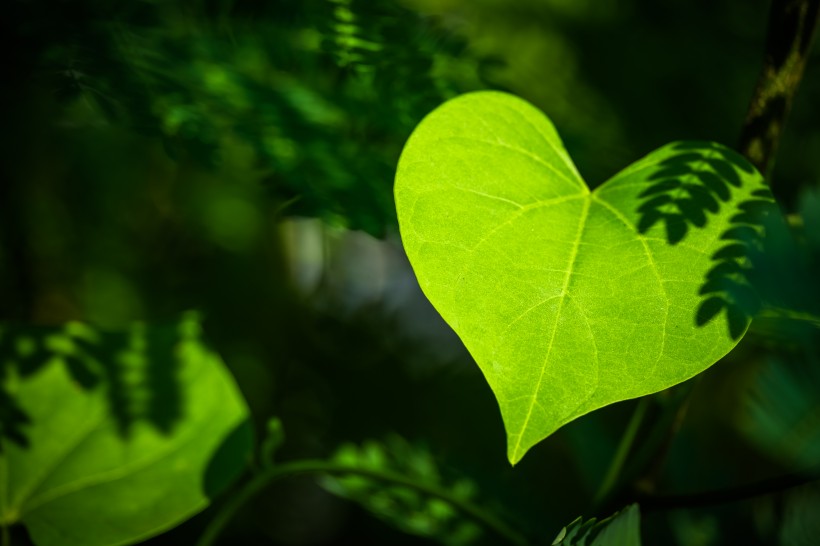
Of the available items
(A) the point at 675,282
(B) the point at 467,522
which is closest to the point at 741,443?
(B) the point at 467,522

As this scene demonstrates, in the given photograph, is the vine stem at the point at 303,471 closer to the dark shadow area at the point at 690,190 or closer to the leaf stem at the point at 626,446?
the leaf stem at the point at 626,446

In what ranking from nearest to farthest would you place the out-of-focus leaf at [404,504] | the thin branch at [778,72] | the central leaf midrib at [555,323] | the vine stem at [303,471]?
the central leaf midrib at [555,323] < the thin branch at [778,72] < the vine stem at [303,471] < the out-of-focus leaf at [404,504]

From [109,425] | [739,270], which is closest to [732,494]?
[739,270]

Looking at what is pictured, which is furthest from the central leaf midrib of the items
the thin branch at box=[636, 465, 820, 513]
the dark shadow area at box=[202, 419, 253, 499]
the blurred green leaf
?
the blurred green leaf

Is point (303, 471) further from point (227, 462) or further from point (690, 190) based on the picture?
point (690, 190)

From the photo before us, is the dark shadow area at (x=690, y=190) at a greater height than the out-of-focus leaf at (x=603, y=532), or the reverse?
the dark shadow area at (x=690, y=190)

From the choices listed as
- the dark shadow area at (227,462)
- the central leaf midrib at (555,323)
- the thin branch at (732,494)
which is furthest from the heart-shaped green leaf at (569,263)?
the dark shadow area at (227,462)

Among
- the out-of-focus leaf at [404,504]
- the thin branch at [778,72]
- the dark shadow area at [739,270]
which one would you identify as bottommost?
the out-of-focus leaf at [404,504]

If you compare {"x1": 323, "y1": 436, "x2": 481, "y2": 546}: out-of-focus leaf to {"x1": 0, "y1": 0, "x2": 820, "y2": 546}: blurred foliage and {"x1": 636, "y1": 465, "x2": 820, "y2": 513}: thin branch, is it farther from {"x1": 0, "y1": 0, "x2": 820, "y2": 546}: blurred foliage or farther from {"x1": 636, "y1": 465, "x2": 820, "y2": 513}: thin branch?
{"x1": 636, "y1": 465, "x2": 820, "y2": 513}: thin branch
